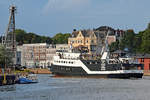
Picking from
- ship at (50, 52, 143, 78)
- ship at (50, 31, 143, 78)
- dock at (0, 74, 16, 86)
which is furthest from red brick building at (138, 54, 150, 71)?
dock at (0, 74, 16, 86)

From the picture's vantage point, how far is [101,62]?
120562 millimetres

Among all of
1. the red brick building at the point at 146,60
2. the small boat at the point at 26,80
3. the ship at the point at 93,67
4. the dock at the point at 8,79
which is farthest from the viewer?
the red brick building at the point at 146,60

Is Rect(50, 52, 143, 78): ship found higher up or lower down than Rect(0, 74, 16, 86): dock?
higher up

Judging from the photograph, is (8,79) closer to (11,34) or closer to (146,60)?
(11,34)

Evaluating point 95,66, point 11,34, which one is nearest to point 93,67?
point 95,66

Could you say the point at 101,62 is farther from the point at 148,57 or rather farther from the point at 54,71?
the point at 148,57

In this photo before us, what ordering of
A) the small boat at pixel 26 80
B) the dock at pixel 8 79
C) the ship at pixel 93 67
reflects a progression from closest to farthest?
the dock at pixel 8 79
the small boat at pixel 26 80
the ship at pixel 93 67

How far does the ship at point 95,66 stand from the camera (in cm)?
11738

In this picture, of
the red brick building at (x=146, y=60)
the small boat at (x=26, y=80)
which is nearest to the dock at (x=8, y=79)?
the small boat at (x=26, y=80)

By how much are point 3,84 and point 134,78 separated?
43950 millimetres

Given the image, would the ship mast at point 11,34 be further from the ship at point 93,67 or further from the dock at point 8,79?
the dock at point 8,79

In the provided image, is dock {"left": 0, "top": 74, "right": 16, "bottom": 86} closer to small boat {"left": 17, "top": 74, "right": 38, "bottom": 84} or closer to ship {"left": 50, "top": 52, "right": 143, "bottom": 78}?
small boat {"left": 17, "top": 74, "right": 38, "bottom": 84}

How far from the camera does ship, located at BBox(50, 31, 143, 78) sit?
117375 mm

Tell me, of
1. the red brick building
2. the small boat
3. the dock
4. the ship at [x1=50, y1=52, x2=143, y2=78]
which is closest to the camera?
the dock
